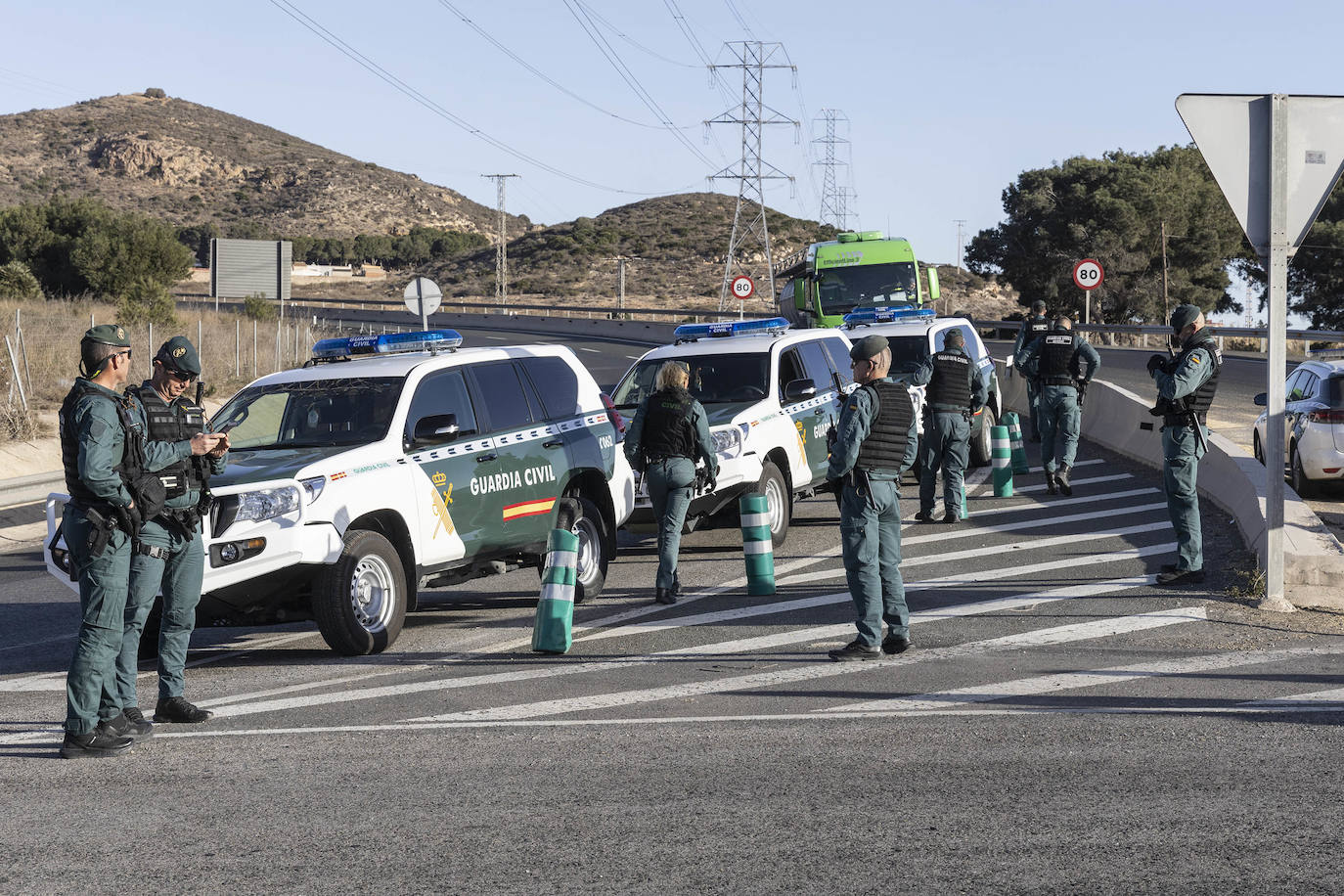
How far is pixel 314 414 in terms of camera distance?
32.0ft

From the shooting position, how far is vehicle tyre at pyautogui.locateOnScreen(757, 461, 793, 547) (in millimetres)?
13312

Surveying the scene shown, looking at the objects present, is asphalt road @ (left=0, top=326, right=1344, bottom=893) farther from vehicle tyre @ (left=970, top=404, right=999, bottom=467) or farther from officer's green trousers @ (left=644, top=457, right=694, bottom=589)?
vehicle tyre @ (left=970, top=404, right=999, bottom=467)

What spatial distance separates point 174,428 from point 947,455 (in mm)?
9007

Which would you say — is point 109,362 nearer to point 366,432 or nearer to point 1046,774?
point 366,432

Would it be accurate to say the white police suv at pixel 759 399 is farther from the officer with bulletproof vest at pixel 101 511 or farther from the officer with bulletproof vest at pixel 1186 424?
the officer with bulletproof vest at pixel 101 511

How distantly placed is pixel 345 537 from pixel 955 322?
11.6 m

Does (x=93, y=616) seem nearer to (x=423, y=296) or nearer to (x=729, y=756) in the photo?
(x=729, y=756)

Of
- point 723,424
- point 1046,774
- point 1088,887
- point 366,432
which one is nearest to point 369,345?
point 366,432

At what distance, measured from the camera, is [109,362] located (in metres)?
6.70

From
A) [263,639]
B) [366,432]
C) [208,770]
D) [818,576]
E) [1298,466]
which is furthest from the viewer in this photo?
[1298,466]

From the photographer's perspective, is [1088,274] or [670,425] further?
[1088,274]

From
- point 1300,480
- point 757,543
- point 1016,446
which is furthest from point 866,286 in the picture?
point 757,543

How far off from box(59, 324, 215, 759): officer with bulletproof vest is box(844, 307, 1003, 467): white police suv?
11827 mm

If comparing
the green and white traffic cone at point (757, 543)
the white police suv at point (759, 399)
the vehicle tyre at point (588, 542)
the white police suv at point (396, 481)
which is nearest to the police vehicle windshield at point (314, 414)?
the white police suv at point (396, 481)
